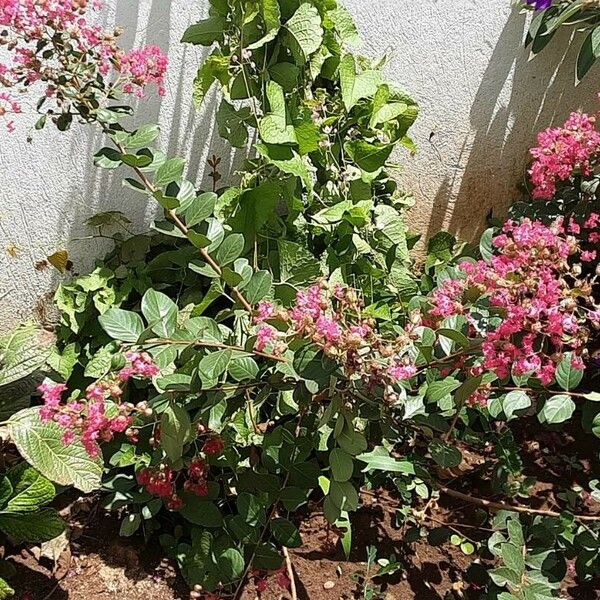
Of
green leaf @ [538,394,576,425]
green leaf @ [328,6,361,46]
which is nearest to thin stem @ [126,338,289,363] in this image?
green leaf @ [538,394,576,425]

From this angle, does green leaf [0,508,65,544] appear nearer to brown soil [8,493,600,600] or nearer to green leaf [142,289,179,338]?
brown soil [8,493,600,600]

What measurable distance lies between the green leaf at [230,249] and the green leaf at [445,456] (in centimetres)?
63

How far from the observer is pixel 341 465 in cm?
164

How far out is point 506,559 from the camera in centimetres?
162

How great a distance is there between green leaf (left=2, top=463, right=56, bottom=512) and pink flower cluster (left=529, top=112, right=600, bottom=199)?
5.07 feet

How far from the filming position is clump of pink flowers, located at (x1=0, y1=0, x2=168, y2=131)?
1599 millimetres

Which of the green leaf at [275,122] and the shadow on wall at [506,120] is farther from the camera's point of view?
the shadow on wall at [506,120]

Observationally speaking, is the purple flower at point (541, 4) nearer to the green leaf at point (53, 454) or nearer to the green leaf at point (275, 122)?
the green leaf at point (275, 122)

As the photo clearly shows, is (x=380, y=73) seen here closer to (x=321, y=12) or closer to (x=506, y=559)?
(x=321, y=12)

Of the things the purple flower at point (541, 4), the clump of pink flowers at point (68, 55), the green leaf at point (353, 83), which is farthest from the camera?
the purple flower at point (541, 4)

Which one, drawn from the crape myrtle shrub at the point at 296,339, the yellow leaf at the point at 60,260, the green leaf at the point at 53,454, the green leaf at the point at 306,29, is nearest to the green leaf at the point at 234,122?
the crape myrtle shrub at the point at 296,339

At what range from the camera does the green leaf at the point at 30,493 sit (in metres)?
1.89

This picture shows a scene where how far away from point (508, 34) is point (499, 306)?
1.28 m

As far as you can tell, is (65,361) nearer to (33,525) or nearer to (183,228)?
(33,525)
